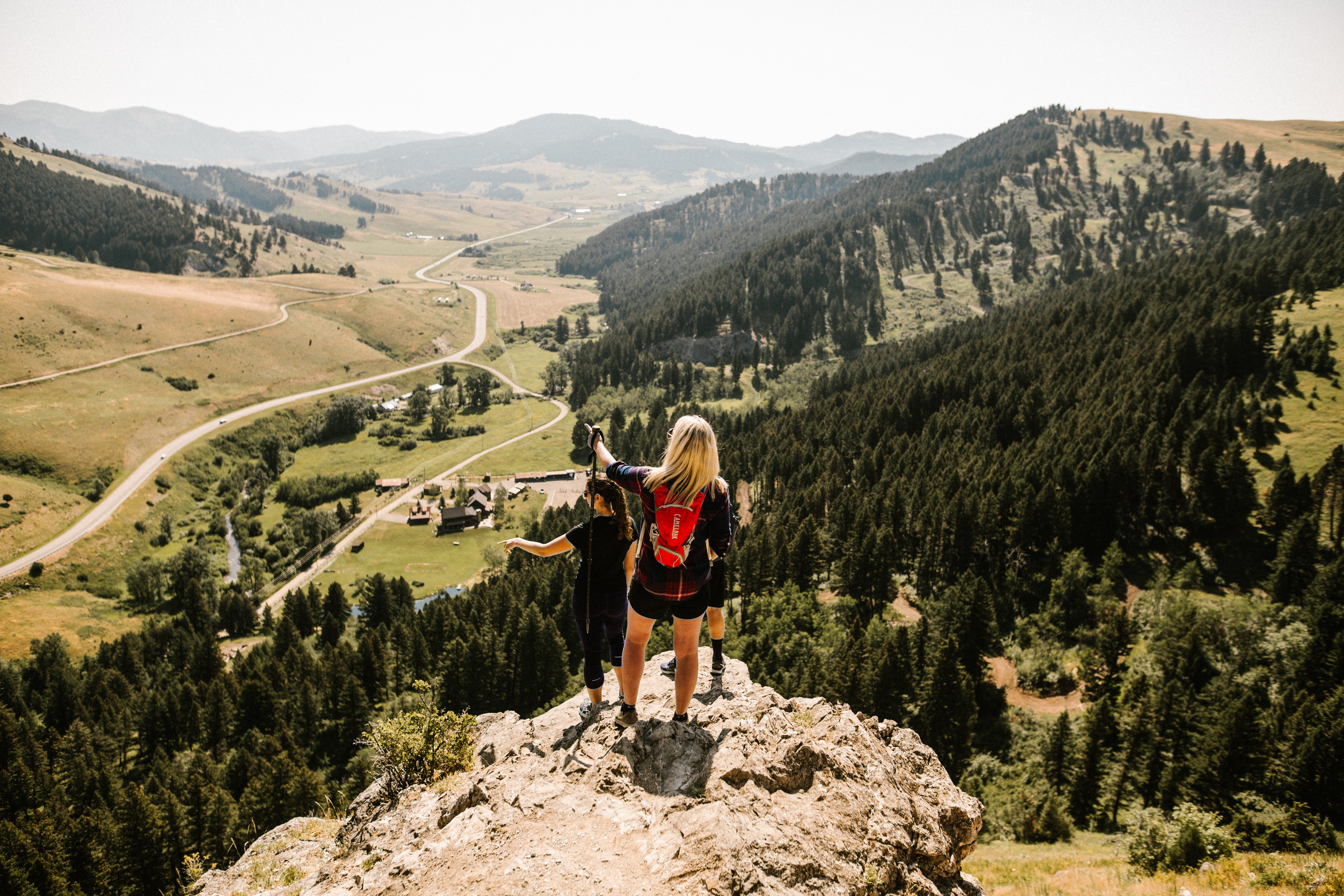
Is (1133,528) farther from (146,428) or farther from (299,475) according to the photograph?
(146,428)

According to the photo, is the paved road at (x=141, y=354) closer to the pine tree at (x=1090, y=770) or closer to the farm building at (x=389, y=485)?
the farm building at (x=389, y=485)

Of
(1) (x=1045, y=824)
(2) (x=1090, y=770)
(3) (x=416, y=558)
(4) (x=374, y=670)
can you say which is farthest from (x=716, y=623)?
(3) (x=416, y=558)

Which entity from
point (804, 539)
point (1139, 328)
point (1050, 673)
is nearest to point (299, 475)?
point (804, 539)

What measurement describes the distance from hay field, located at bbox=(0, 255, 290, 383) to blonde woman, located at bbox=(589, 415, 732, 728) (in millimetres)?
186499

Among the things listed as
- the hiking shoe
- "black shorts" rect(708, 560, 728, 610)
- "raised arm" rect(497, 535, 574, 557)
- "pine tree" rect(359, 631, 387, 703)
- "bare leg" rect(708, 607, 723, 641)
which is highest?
"raised arm" rect(497, 535, 574, 557)

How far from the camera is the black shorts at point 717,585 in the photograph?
10156mm

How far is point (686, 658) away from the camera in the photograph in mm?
9680

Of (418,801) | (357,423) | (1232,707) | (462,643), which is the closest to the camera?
(418,801)

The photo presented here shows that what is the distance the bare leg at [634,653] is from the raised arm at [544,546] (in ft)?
5.06

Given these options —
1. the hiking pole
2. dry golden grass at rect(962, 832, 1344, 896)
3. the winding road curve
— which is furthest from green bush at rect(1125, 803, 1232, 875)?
the winding road curve

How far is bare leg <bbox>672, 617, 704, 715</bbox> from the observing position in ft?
31.3

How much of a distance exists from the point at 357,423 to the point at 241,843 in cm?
13022

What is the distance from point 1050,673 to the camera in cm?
5828

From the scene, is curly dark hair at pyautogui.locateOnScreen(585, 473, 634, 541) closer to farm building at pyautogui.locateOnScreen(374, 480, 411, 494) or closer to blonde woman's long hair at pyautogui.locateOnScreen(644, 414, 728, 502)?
blonde woman's long hair at pyautogui.locateOnScreen(644, 414, 728, 502)
